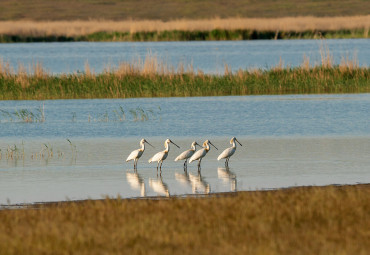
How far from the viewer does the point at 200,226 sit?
29.3 ft

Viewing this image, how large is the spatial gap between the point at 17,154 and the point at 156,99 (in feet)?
42.9

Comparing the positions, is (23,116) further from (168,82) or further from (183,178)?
(183,178)

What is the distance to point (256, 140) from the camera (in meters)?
20.3

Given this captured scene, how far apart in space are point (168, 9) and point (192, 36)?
2656 inches

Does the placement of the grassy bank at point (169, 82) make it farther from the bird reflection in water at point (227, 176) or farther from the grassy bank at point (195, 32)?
the grassy bank at point (195, 32)

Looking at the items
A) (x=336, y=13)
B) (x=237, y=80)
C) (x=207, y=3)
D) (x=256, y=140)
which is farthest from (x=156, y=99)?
(x=207, y=3)

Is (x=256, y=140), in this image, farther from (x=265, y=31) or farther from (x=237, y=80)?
(x=265, y=31)

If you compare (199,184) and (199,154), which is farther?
(199,154)

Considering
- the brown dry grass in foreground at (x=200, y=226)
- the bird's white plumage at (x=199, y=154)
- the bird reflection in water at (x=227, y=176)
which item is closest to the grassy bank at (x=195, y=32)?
the bird's white plumage at (x=199, y=154)

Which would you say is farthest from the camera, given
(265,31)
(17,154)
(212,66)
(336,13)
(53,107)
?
(336,13)

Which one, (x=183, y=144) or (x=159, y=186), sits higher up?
(x=183, y=144)

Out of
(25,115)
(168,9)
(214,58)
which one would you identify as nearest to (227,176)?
(25,115)

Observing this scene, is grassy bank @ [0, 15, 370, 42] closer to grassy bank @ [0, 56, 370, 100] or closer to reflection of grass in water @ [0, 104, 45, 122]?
grassy bank @ [0, 56, 370, 100]

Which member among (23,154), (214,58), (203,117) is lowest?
(23,154)
